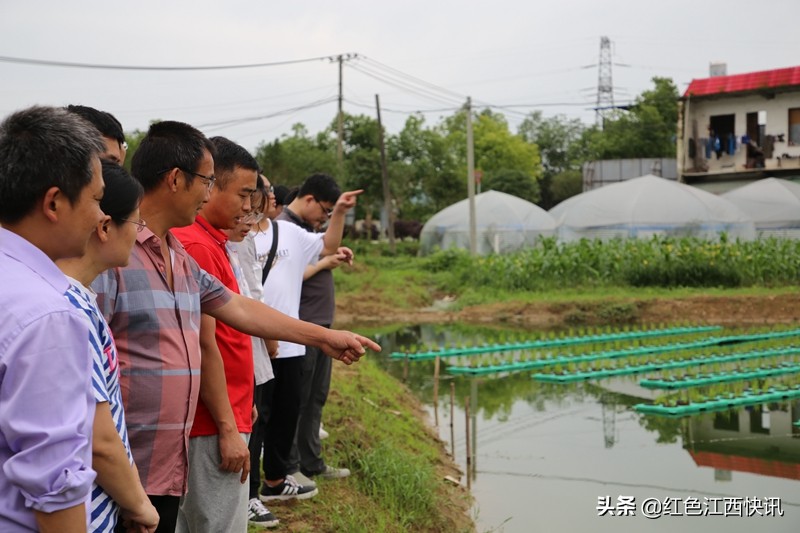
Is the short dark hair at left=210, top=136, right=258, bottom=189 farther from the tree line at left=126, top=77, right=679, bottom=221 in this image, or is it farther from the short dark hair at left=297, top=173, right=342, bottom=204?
the tree line at left=126, top=77, right=679, bottom=221

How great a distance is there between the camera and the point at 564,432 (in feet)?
29.1

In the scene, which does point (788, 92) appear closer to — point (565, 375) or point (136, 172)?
point (565, 375)

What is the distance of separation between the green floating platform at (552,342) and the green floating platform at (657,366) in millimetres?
2045

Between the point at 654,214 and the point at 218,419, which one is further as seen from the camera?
the point at 654,214

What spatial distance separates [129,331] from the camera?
256cm

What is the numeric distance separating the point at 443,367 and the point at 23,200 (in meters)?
11.1

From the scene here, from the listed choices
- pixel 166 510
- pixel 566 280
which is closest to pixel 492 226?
pixel 566 280

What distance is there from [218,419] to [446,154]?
140 feet

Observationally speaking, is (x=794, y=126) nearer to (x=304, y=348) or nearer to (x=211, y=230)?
(x=304, y=348)

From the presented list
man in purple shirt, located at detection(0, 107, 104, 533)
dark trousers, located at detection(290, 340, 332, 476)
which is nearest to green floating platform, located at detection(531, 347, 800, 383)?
dark trousers, located at detection(290, 340, 332, 476)

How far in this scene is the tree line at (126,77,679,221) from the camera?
101ft

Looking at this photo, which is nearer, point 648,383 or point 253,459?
point 253,459

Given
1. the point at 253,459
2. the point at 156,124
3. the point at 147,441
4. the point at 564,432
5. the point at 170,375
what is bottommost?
the point at 564,432

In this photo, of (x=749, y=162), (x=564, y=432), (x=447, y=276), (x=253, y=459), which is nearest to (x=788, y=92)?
(x=749, y=162)
